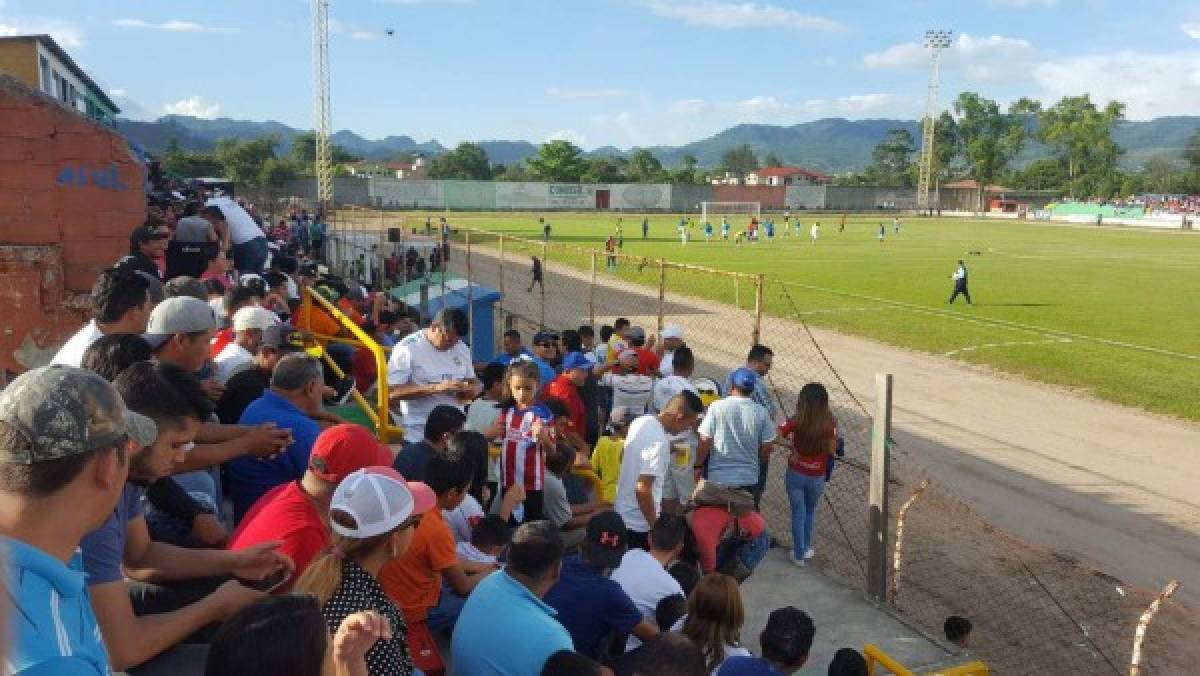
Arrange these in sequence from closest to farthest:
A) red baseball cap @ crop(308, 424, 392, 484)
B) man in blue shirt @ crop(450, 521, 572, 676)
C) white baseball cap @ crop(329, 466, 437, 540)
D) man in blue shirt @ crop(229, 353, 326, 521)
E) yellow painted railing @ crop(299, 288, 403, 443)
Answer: white baseball cap @ crop(329, 466, 437, 540) → man in blue shirt @ crop(450, 521, 572, 676) → red baseball cap @ crop(308, 424, 392, 484) → man in blue shirt @ crop(229, 353, 326, 521) → yellow painted railing @ crop(299, 288, 403, 443)

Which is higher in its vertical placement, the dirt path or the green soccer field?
the green soccer field

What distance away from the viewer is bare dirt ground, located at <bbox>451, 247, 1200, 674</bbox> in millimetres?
7465

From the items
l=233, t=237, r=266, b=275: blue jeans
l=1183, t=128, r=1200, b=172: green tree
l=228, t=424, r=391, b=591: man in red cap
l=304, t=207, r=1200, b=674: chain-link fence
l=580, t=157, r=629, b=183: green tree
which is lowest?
l=304, t=207, r=1200, b=674: chain-link fence

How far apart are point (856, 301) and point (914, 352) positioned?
24.8 ft

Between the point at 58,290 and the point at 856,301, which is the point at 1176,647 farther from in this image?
the point at 856,301

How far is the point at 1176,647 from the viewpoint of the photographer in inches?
287

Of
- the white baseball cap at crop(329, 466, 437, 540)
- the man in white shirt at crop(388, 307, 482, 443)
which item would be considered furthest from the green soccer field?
the white baseball cap at crop(329, 466, 437, 540)

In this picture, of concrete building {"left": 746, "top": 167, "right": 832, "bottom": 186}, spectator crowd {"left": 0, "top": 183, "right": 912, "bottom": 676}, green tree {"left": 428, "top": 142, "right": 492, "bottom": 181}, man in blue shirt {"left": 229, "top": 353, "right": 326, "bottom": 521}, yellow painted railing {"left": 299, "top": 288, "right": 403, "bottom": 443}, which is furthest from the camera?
concrete building {"left": 746, "top": 167, "right": 832, "bottom": 186}

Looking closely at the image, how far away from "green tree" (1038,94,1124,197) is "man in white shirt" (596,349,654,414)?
13350 cm

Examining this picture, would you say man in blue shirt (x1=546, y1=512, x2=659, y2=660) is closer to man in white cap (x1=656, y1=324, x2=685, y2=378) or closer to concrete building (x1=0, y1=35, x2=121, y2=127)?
man in white cap (x1=656, y1=324, x2=685, y2=378)

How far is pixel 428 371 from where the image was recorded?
6.70 meters

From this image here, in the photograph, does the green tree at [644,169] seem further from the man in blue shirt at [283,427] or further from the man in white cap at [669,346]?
the man in blue shirt at [283,427]

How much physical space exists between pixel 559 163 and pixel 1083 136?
77.8 meters

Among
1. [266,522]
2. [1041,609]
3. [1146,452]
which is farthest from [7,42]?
[1146,452]
